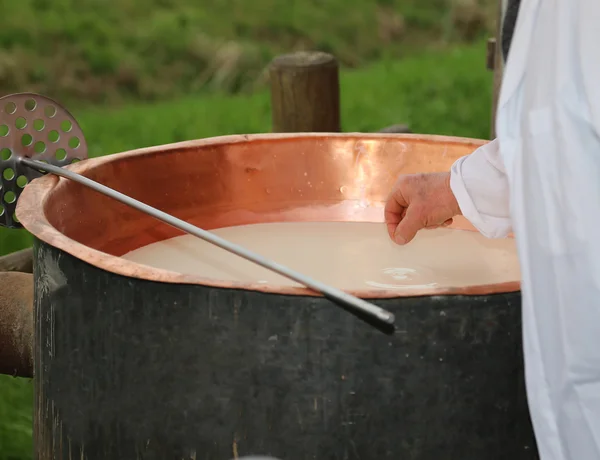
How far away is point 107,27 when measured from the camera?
28.9 feet

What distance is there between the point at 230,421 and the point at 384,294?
28 centimetres

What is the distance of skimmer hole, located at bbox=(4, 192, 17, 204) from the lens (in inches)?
73.2

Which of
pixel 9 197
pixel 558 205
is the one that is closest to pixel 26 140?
pixel 9 197

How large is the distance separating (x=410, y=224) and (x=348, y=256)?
14.0 inches

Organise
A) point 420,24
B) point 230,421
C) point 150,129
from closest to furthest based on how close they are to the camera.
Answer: point 230,421 < point 150,129 < point 420,24

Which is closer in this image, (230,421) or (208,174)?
(230,421)

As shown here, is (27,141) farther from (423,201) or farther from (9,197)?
(423,201)

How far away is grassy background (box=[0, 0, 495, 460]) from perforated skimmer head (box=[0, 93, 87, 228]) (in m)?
4.10

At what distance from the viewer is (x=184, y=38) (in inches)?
354

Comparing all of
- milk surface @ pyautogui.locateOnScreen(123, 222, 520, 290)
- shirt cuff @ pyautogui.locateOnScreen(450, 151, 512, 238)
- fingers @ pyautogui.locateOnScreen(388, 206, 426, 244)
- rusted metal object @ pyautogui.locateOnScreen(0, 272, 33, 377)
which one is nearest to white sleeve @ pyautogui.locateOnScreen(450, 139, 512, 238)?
shirt cuff @ pyautogui.locateOnScreen(450, 151, 512, 238)

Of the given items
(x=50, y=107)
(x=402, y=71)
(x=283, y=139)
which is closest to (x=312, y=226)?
(x=283, y=139)

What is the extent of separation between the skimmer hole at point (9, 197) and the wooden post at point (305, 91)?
1.84 metres

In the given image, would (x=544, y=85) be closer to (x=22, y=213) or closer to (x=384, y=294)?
(x=384, y=294)

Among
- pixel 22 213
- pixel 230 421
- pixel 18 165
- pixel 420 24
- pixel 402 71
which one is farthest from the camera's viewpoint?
pixel 420 24
